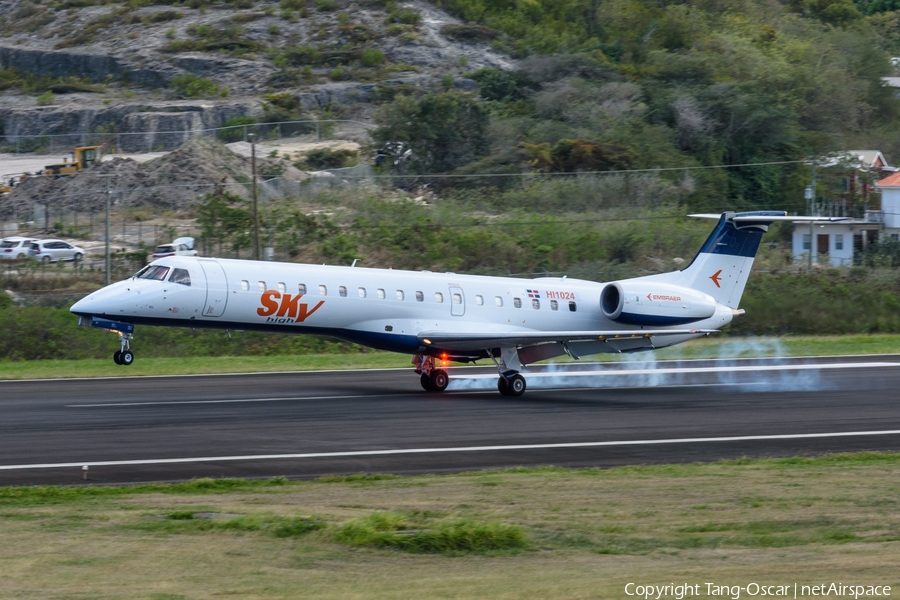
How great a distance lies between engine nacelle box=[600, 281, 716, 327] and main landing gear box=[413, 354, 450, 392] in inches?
172

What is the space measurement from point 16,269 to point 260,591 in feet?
129

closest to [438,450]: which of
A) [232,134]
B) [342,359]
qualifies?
[342,359]

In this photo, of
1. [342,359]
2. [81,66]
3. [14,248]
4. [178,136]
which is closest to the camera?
[342,359]

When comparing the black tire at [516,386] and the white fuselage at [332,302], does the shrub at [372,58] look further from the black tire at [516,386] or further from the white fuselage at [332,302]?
the black tire at [516,386]

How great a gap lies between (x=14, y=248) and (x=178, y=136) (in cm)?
2474

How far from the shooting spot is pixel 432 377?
24656 millimetres

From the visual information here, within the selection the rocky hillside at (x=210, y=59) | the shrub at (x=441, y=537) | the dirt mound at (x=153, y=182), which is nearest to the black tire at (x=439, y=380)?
the shrub at (x=441, y=537)

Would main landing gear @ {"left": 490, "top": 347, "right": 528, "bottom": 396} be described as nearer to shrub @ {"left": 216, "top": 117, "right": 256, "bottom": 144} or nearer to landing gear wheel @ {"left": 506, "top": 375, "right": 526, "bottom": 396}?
landing gear wheel @ {"left": 506, "top": 375, "right": 526, "bottom": 396}

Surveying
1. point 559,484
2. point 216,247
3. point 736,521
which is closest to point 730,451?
point 559,484

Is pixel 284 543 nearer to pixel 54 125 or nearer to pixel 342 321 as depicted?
pixel 342 321

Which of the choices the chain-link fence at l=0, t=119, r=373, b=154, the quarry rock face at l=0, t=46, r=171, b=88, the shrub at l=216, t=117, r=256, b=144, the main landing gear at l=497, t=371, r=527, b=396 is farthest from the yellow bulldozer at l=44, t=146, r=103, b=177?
the main landing gear at l=497, t=371, r=527, b=396

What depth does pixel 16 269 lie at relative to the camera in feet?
144

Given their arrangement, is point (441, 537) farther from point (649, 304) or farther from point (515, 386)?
point (649, 304)

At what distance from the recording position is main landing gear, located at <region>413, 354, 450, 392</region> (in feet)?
80.9
